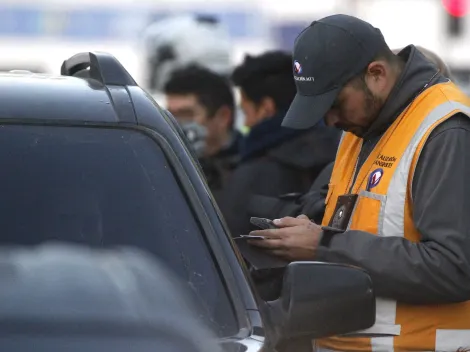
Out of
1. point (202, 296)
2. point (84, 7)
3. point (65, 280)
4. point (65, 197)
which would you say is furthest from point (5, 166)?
point (84, 7)

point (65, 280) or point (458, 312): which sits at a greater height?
point (65, 280)

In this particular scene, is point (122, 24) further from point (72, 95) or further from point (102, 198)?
point (102, 198)

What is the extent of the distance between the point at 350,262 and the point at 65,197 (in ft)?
2.78

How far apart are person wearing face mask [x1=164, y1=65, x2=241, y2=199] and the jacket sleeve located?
412cm

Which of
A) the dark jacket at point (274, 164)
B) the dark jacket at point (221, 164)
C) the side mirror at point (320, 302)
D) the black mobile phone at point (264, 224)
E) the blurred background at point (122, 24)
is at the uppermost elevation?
the side mirror at point (320, 302)

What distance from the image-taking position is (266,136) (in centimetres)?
585

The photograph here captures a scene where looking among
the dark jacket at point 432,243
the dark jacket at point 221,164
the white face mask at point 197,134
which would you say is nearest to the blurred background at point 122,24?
the white face mask at point 197,134

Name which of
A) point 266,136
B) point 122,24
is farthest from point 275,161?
point 122,24

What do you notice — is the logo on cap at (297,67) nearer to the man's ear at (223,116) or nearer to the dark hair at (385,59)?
the dark hair at (385,59)

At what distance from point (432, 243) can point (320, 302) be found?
2.21 ft

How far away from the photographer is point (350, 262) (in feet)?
11.5

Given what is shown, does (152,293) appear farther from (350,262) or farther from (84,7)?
(84,7)

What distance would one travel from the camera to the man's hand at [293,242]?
3.59 m

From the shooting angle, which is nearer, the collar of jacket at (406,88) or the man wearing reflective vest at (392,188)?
the man wearing reflective vest at (392,188)
